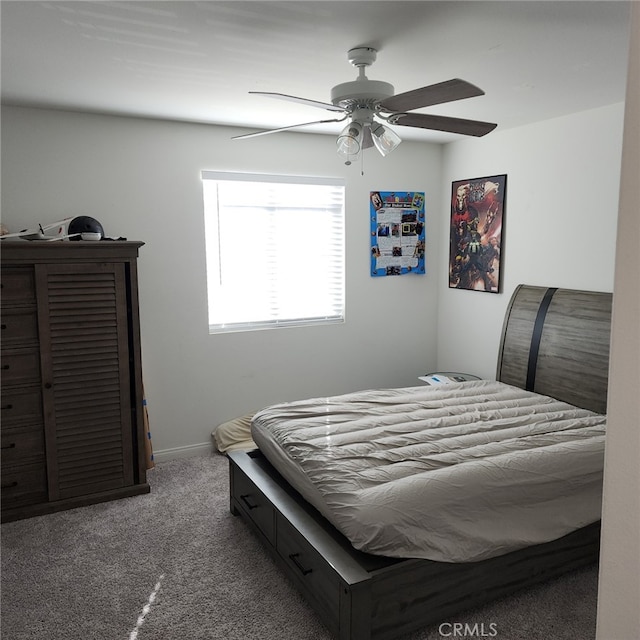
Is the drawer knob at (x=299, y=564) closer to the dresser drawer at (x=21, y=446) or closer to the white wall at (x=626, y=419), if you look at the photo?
the dresser drawer at (x=21, y=446)

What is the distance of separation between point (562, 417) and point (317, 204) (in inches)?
96.9

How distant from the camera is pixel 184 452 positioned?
4.25 m

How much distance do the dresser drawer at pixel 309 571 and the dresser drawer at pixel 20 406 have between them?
163 cm

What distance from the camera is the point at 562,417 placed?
3.24 metres

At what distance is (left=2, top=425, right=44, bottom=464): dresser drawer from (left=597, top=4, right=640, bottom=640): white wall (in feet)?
10.9

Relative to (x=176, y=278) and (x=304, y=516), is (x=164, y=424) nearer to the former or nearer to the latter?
(x=176, y=278)

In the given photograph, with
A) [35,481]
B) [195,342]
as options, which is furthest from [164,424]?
[35,481]

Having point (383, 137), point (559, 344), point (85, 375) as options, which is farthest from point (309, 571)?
point (559, 344)

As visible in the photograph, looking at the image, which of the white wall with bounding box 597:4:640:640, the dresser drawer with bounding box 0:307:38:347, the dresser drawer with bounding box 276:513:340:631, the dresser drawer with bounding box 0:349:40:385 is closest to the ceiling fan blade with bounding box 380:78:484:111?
the white wall with bounding box 597:4:640:640

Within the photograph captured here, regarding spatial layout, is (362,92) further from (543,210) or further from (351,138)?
(543,210)

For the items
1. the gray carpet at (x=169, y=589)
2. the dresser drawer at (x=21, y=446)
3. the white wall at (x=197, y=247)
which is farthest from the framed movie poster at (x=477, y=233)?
the dresser drawer at (x=21, y=446)

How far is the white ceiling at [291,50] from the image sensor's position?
6.82ft

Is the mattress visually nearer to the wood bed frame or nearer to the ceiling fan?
the wood bed frame

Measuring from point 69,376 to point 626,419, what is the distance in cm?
329
